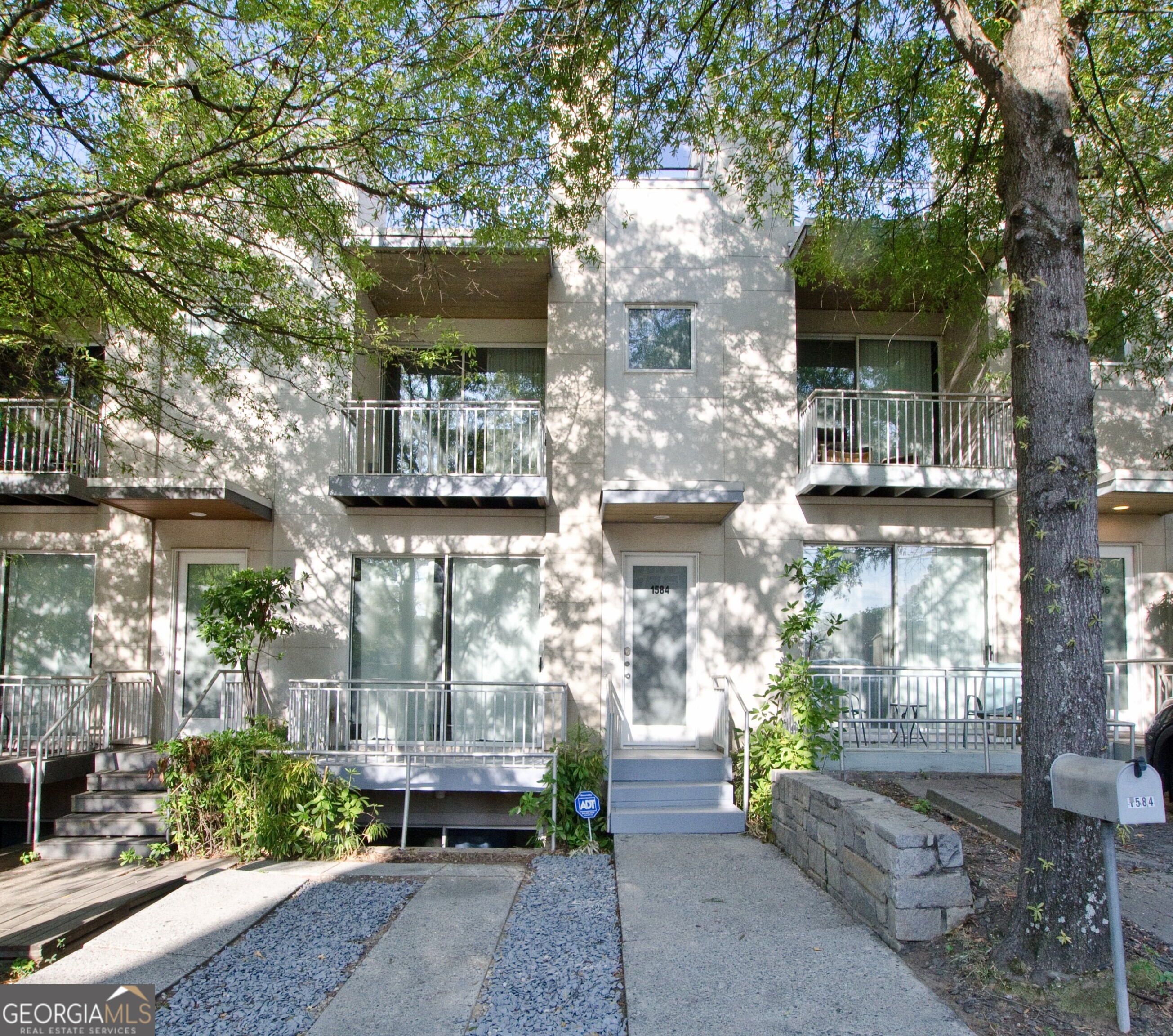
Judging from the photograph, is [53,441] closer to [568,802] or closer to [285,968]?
[568,802]

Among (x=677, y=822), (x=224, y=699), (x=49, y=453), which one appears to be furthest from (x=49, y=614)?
(x=677, y=822)

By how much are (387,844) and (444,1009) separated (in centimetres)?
491

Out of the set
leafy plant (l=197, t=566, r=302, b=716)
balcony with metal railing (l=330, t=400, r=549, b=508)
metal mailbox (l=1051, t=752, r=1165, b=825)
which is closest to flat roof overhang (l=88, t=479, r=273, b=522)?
leafy plant (l=197, t=566, r=302, b=716)

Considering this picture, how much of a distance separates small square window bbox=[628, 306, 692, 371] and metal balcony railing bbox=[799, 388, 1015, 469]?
5.20 ft

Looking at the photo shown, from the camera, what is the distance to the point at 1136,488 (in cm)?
883

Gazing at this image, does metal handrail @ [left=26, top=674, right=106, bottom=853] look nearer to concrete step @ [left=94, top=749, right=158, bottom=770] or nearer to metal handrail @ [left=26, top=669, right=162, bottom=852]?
metal handrail @ [left=26, top=669, right=162, bottom=852]

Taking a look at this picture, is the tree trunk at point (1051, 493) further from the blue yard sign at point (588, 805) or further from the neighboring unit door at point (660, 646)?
the neighboring unit door at point (660, 646)

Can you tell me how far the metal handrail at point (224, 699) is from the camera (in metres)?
8.87

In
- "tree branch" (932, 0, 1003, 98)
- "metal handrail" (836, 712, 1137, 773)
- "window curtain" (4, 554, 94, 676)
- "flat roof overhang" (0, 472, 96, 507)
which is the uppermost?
"tree branch" (932, 0, 1003, 98)

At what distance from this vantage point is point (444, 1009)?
3.96 metres

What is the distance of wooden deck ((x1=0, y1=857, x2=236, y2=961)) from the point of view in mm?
5121

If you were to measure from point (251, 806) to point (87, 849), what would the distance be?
1.60 metres

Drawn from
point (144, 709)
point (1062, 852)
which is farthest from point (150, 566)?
point (1062, 852)

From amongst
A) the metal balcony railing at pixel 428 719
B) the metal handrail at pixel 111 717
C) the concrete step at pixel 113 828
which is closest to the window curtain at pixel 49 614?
the metal handrail at pixel 111 717
